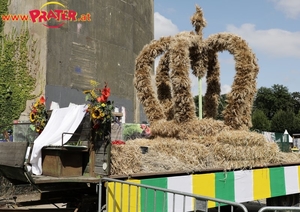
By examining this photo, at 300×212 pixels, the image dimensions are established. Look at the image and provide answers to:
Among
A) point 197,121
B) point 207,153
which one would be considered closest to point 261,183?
point 207,153

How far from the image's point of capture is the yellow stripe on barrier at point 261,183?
703cm

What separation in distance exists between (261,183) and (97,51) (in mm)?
16634

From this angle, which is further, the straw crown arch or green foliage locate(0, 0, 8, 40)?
green foliage locate(0, 0, 8, 40)

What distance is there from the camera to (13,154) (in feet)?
16.9

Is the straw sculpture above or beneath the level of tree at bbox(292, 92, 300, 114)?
beneath

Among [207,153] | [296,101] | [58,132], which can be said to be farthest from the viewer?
[296,101]

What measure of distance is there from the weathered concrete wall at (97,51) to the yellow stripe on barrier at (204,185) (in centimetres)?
1457

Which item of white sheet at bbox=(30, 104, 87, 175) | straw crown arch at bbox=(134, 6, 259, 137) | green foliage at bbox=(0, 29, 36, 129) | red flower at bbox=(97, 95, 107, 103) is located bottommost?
white sheet at bbox=(30, 104, 87, 175)

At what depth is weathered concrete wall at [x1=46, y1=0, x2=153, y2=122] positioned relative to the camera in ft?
65.0

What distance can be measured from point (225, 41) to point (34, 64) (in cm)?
1397

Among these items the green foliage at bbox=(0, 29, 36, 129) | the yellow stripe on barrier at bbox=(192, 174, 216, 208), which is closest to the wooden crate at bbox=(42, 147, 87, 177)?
the yellow stripe on barrier at bbox=(192, 174, 216, 208)

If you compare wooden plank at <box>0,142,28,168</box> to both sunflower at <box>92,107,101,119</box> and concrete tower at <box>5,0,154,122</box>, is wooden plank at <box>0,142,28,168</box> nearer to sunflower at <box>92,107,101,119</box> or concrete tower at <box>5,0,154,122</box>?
sunflower at <box>92,107,101,119</box>

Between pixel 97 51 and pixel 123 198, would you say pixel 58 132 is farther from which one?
pixel 97 51

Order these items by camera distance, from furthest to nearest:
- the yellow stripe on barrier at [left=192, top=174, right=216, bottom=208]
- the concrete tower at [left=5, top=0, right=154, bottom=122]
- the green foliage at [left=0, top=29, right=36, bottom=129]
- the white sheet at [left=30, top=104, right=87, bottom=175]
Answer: the concrete tower at [left=5, top=0, right=154, bottom=122]
the green foliage at [left=0, top=29, right=36, bottom=129]
the yellow stripe on barrier at [left=192, top=174, right=216, bottom=208]
the white sheet at [left=30, top=104, right=87, bottom=175]
